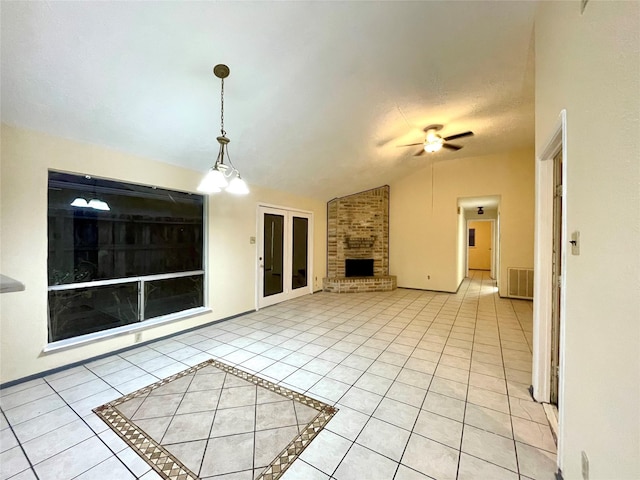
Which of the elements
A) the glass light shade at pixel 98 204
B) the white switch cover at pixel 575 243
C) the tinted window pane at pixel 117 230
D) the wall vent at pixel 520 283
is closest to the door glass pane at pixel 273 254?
the tinted window pane at pixel 117 230

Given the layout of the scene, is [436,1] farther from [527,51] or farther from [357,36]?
[527,51]

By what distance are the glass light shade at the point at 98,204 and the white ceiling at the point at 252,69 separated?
2.25ft

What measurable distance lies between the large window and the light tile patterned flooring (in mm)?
628

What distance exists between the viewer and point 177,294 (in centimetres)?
432

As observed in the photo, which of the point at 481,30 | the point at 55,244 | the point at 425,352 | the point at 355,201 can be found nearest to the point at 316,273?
the point at 355,201

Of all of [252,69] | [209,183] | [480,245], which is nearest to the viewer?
[209,183]

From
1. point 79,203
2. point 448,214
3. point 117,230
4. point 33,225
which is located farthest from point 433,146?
point 33,225

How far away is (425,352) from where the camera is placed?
318 cm

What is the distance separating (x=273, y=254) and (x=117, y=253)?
2685 millimetres

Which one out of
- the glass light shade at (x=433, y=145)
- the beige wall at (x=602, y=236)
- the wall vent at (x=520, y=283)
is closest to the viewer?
the beige wall at (x=602, y=236)

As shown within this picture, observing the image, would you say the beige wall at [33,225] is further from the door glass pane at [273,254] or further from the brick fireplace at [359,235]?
the brick fireplace at [359,235]

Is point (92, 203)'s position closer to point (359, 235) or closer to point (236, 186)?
point (236, 186)

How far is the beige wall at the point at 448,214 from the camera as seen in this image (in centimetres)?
595

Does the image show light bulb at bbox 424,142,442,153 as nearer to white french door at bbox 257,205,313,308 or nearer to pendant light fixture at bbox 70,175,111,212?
white french door at bbox 257,205,313,308
